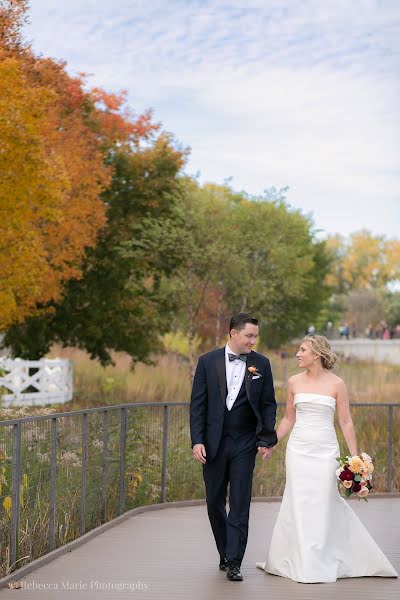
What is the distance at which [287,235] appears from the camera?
43000mm

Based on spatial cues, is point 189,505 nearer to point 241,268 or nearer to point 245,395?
point 245,395

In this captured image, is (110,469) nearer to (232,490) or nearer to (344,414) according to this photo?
(232,490)

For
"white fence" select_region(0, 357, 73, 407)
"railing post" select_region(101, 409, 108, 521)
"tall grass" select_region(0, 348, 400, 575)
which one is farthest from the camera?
"white fence" select_region(0, 357, 73, 407)

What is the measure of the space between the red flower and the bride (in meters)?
0.14

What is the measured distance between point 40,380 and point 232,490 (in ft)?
93.9

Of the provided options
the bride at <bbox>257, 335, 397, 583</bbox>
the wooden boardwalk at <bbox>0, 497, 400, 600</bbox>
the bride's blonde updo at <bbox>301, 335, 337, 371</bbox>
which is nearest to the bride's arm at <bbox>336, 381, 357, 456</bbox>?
the bride at <bbox>257, 335, 397, 583</bbox>

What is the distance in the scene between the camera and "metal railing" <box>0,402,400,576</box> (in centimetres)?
956

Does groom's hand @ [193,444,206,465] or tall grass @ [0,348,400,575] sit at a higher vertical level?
groom's hand @ [193,444,206,465]

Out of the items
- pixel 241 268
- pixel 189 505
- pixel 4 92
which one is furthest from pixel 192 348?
pixel 189 505

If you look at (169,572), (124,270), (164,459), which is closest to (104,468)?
(164,459)

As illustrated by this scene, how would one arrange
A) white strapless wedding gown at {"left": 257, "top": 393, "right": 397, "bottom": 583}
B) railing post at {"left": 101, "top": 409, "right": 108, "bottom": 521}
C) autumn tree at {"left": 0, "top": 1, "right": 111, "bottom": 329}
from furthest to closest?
autumn tree at {"left": 0, "top": 1, "right": 111, "bottom": 329}
railing post at {"left": 101, "top": 409, "right": 108, "bottom": 521}
white strapless wedding gown at {"left": 257, "top": 393, "right": 397, "bottom": 583}

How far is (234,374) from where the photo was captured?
9.70 m

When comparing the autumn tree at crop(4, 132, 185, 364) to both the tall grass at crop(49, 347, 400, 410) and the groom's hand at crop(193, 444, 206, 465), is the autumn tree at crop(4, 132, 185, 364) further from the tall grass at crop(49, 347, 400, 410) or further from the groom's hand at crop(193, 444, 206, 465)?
the groom's hand at crop(193, 444, 206, 465)

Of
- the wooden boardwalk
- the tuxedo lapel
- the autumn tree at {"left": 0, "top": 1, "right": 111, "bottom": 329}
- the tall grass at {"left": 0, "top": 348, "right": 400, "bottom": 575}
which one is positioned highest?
the autumn tree at {"left": 0, "top": 1, "right": 111, "bottom": 329}
